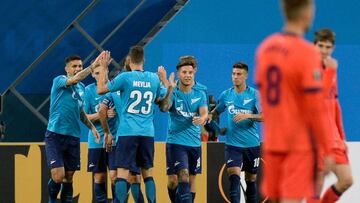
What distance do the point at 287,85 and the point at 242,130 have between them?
7153 millimetres

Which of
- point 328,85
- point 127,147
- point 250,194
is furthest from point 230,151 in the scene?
point 328,85

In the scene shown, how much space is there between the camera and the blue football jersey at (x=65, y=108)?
43.6 feet

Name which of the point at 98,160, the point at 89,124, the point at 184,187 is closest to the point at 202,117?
the point at 184,187

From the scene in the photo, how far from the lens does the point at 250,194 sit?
13844 mm

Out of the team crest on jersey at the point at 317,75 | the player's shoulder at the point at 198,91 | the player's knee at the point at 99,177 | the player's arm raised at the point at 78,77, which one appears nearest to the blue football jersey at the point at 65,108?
the player's arm raised at the point at 78,77

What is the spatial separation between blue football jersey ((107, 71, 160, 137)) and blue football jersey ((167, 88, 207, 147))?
0.93 m

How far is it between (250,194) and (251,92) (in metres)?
1.43

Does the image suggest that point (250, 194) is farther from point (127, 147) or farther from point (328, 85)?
point (328, 85)

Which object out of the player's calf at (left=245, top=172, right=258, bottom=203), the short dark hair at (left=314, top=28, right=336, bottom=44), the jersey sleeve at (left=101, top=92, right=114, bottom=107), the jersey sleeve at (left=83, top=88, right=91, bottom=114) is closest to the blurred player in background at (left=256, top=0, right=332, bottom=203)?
the short dark hair at (left=314, top=28, right=336, bottom=44)

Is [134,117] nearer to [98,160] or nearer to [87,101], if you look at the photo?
[98,160]

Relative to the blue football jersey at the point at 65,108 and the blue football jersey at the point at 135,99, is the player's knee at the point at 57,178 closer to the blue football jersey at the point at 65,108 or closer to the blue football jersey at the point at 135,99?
the blue football jersey at the point at 65,108

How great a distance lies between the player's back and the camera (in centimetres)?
664

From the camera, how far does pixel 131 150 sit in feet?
40.3

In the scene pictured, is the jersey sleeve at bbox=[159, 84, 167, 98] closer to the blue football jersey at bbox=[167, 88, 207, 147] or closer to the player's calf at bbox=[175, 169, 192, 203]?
the blue football jersey at bbox=[167, 88, 207, 147]
